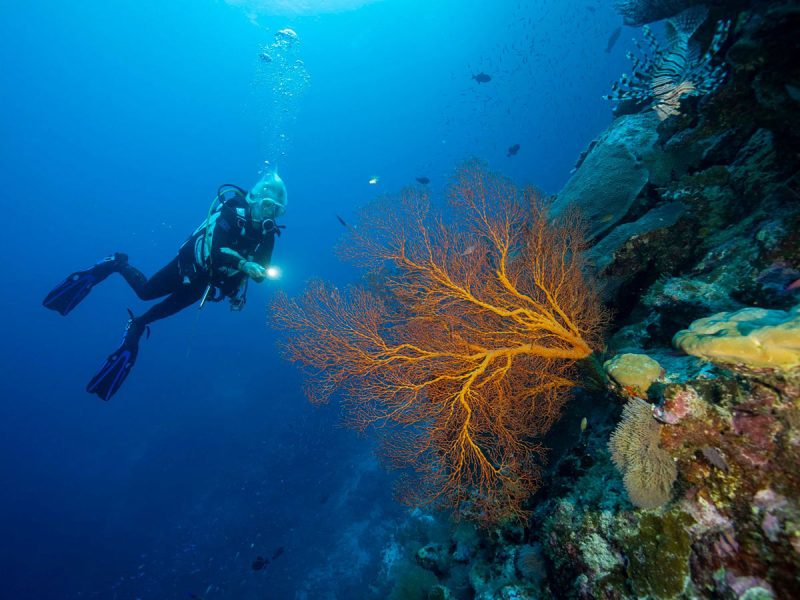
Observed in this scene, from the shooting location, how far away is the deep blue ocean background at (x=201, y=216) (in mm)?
17953

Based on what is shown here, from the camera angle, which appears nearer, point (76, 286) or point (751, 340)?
point (751, 340)

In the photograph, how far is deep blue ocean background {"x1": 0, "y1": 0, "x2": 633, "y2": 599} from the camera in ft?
58.9

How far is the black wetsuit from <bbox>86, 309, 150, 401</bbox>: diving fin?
0.39 m

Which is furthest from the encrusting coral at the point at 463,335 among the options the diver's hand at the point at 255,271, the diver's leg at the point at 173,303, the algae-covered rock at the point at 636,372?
the diver's leg at the point at 173,303

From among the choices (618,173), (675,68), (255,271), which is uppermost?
(255,271)

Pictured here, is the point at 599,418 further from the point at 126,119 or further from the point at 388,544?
the point at 126,119

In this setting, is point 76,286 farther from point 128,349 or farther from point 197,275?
point 197,275

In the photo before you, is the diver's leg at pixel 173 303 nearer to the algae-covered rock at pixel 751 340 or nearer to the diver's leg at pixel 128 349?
the diver's leg at pixel 128 349

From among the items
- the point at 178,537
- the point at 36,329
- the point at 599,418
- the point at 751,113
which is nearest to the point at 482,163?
the point at 751,113

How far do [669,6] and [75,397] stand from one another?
2302 inches

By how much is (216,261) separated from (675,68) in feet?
29.2

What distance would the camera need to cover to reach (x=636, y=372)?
263cm

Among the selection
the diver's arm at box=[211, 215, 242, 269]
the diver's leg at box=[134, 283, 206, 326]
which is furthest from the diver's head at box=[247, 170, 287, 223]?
the diver's leg at box=[134, 283, 206, 326]

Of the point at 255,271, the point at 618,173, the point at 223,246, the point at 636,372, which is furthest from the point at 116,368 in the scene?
the point at 618,173
